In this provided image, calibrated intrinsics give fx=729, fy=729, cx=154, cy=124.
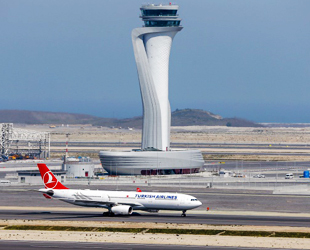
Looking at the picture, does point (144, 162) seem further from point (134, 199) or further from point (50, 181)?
point (134, 199)

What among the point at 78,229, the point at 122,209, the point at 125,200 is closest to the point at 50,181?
the point at 125,200

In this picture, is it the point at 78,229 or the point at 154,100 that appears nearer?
the point at 78,229

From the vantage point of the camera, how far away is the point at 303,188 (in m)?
121

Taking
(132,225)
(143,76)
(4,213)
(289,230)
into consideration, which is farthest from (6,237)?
(143,76)

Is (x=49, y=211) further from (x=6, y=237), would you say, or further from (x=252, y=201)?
(x=252, y=201)

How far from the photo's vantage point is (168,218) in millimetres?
84188

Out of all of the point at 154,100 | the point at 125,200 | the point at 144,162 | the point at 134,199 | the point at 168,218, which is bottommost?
the point at 168,218

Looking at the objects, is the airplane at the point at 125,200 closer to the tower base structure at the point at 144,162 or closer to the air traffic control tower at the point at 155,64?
the tower base structure at the point at 144,162

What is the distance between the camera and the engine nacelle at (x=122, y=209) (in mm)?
84938

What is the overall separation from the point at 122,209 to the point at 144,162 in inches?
2125

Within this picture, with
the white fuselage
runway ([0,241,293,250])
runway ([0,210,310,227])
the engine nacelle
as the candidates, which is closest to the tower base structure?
runway ([0,210,310,227])

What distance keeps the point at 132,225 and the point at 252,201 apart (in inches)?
1220

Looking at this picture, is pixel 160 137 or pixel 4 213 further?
pixel 160 137

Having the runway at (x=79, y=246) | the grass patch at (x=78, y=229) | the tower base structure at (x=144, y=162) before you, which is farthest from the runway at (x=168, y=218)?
the tower base structure at (x=144, y=162)
